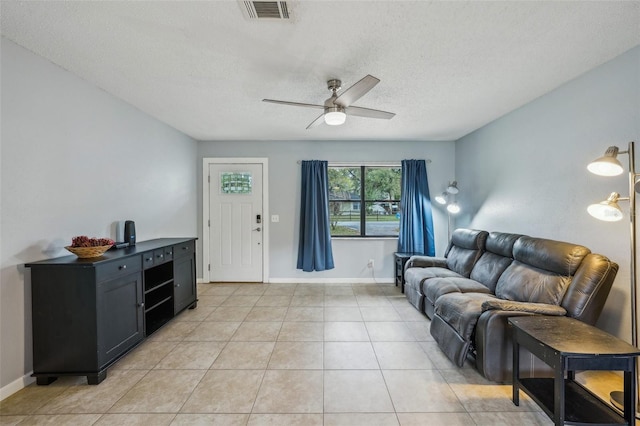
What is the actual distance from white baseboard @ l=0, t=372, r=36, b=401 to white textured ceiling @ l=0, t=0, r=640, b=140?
2.45 m

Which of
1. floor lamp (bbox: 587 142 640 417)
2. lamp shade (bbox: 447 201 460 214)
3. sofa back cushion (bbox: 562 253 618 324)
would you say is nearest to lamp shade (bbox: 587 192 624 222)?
floor lamp (bbox: 587 142 640 417)

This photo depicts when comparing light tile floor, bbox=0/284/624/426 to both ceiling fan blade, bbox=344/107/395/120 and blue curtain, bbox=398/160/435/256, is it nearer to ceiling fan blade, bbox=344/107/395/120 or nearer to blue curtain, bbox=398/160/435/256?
blue curtain, bbox=398/160/435/256

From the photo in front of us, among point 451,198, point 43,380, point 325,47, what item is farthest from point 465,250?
point 43,380

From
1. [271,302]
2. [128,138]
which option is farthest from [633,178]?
[128,138]

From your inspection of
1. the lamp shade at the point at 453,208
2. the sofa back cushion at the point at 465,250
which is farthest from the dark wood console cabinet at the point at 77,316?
the lamp shade at the point at 453,208

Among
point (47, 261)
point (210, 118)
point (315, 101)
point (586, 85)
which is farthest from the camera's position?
point (210, 118)

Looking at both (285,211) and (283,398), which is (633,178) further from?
(285,211)

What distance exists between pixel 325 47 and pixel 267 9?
539 mm

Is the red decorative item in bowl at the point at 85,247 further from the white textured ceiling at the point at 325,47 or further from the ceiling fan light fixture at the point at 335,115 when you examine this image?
the ceiling fan light fixture at the point at 335,115

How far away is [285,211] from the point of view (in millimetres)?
4918

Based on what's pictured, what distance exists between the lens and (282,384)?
7.11 feet

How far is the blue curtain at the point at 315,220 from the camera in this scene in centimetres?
477

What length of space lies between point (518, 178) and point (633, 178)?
1478 mm

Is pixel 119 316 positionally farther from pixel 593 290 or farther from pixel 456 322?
pixel 593 290
